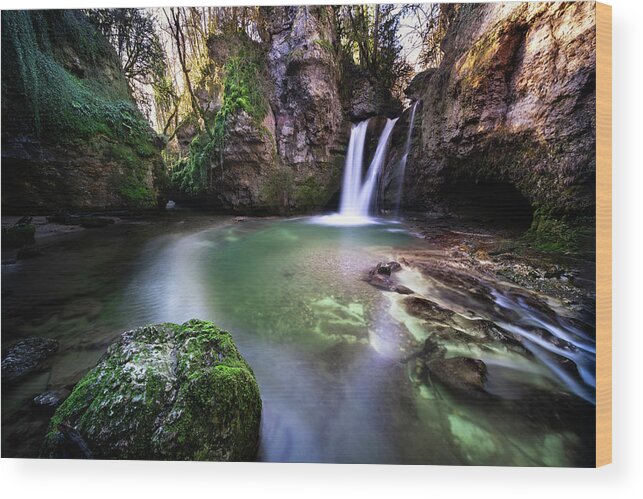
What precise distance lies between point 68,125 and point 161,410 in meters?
2.59

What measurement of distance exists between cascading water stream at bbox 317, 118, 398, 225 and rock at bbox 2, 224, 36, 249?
246 centimetres

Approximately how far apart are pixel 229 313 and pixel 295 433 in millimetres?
902

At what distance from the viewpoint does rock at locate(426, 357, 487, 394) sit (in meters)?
1.51

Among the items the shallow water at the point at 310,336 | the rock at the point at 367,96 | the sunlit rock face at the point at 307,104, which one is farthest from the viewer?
the rock at the point at 367,96

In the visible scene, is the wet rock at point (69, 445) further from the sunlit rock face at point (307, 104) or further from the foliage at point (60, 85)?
the sunlit rock face at point (307, 104)

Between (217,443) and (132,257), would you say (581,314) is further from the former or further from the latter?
(132,257)

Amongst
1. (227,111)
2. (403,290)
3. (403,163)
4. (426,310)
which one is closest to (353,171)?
(403,163)

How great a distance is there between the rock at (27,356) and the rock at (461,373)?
263cm

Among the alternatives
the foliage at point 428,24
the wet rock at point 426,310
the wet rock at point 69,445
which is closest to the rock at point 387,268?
the wet rock at point 426,310

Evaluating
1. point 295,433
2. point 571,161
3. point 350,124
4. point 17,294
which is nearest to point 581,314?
point 571,161

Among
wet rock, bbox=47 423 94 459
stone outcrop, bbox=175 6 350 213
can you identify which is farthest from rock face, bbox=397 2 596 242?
wet rock, bbox=47 423 94 459

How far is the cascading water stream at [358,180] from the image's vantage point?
2.85m

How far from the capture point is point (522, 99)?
208cm

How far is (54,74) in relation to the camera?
211cm
